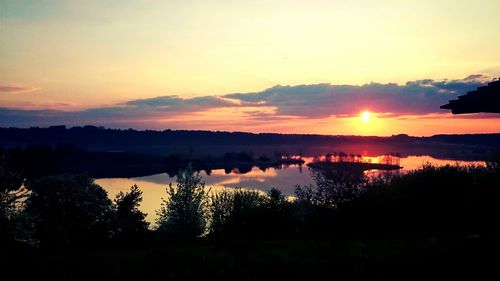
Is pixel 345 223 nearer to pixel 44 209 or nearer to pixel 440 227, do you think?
pixel 440 227

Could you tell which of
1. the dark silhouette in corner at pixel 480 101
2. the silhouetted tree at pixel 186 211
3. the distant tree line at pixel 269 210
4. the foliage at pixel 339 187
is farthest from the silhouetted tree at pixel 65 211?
the dark silhouette in corner at pixel 480 101

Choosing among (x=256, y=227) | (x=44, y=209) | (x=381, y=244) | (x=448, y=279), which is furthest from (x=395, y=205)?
(x=44, y=209)

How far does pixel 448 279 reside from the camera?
11.7m

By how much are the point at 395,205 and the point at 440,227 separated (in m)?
5.36

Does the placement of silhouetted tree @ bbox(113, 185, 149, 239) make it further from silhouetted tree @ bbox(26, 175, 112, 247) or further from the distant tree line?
silhouetted tree @ bbox(26, 175, 112, 247)

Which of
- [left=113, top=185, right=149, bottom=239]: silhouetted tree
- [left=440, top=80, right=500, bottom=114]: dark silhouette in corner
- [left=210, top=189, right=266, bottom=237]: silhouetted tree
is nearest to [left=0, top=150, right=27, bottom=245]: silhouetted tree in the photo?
[left=113, top=185, right=149, bottom=239]: silhouetted tree

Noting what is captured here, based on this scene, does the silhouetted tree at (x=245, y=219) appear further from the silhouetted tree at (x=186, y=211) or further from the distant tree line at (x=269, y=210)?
the silhouetted tree at (x=186, y=211)

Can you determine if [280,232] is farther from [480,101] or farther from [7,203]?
[480,101]

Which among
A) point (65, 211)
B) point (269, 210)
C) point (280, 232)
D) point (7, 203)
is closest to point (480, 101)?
point (280, 232)

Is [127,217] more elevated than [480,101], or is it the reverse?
[480,101]

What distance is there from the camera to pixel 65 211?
48.5m

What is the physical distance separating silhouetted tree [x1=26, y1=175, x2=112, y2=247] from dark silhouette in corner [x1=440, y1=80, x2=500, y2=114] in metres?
39.9

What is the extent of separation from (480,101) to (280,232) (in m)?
23.7

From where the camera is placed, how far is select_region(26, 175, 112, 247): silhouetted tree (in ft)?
154
